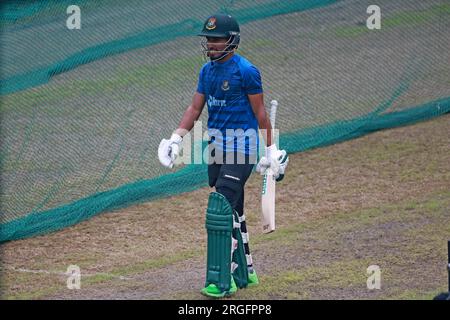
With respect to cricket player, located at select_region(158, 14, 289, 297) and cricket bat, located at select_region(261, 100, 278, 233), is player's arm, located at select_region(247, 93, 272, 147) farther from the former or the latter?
cricket bat, located at select_region(261, 100, 278, 233)

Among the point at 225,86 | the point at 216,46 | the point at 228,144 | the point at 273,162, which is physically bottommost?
the point at 273,162

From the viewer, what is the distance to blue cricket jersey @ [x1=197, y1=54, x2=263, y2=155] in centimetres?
749

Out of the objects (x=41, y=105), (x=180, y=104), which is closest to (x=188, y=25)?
(x=180, y=104)

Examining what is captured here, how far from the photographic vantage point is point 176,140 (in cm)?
770

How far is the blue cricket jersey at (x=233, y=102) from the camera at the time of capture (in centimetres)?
749

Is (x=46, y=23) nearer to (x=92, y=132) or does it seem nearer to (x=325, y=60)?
(x=92, y=132)

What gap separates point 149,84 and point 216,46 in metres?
4.99

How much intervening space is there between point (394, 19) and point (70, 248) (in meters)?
7.76

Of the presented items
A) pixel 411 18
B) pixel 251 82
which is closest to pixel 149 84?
pixel 411 18

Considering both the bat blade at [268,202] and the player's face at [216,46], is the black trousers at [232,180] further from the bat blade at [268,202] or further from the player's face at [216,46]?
the player's face at [216,46]
